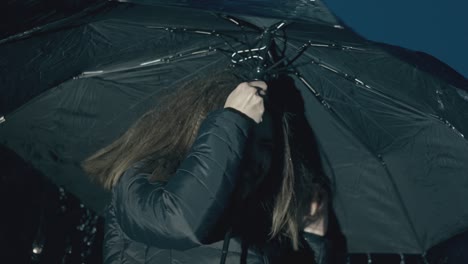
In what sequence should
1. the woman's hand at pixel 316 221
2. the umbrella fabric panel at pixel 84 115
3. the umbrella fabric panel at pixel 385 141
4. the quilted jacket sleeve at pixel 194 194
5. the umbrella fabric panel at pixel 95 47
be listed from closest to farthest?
the quilted jacket sleeve at pixel 194 194
the umbrella fabric panel at pixel 95 47
the umbrella fabric panel at pixel 385 141
the umbrella fabric panel at pixel 84 115
the woman's hand at pixel 316 221

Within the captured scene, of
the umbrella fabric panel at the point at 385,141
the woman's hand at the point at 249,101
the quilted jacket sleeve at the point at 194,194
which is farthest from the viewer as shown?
the umbrella fabric panel at the point at 385,141

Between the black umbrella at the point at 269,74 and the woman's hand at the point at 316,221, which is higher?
the black umbrella at the point at 269,74

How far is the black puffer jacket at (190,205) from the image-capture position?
54.9 inches

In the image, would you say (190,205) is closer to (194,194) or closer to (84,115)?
(194,194)

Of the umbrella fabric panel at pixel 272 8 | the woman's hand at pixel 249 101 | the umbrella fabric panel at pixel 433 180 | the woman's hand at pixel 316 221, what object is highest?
the umbrella fabric panel at pixel 272 8

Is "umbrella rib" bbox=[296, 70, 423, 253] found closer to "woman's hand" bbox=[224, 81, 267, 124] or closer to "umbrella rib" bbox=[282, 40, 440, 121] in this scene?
"umbrella rib" bbox=[282, 40, 440, 121]

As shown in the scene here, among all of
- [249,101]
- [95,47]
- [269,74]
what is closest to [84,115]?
[95,47]

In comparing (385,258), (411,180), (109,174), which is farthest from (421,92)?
(385,258)

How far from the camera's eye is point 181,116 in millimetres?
1761

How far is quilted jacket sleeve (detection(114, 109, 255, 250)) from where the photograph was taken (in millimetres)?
1392

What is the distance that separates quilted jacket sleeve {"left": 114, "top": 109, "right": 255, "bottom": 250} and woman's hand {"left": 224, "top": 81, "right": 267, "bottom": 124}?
0.04 meters

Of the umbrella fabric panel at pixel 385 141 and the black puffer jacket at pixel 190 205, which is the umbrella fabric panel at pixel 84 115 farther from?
the black puffer jacket at pixel 190 205

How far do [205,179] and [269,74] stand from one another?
77cm

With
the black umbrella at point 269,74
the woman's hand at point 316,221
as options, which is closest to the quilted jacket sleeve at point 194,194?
the black umbrella at point 269,74
